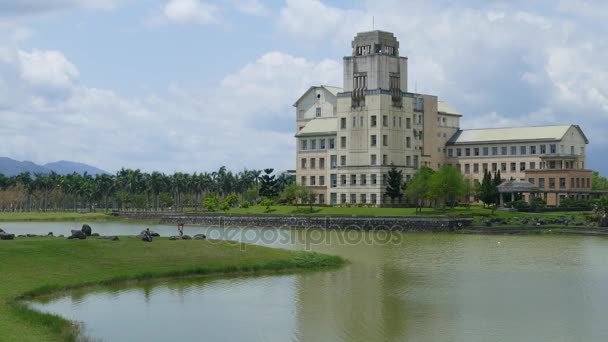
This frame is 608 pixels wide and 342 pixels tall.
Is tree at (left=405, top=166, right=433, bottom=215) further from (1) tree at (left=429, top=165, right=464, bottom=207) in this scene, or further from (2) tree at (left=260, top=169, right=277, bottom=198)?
(2) tree at (left=260, top=169, right=277, bottom=198)

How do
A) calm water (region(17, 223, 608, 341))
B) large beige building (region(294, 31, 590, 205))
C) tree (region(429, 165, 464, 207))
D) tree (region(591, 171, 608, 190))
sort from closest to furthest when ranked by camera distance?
calm water (region(17, 223, 608, 341)), tree (region(429, 165, 464, 207)), large beige building (region(294, 31, 590, 205)), tree (region(591, 171, 608, 190))

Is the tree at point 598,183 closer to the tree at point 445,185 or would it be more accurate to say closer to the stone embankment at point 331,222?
the tree at point 445,185

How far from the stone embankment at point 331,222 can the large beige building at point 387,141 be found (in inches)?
731

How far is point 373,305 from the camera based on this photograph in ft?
141

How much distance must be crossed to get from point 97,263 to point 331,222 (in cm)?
6709

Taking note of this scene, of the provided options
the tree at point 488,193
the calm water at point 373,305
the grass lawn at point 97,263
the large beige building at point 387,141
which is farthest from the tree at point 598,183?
the grass lawn at point 97,263

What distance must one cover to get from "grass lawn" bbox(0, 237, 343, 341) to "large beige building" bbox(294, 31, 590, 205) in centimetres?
7236

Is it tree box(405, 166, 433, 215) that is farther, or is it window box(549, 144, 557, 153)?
window box(549, 144, 557, 153)

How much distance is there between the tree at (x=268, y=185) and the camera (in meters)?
146

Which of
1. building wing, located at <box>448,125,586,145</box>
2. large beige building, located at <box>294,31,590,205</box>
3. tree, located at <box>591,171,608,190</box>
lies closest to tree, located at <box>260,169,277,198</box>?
large beige building, located at <box>294,31,590,205</box>

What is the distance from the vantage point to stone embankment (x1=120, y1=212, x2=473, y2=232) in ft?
340

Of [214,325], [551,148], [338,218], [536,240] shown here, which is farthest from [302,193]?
[214,325]

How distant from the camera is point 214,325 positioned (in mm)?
37469

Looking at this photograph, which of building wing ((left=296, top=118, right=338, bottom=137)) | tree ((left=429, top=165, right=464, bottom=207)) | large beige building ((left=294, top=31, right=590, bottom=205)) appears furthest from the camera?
building wing ((left=296, top=118, right=338, bottom=137))
